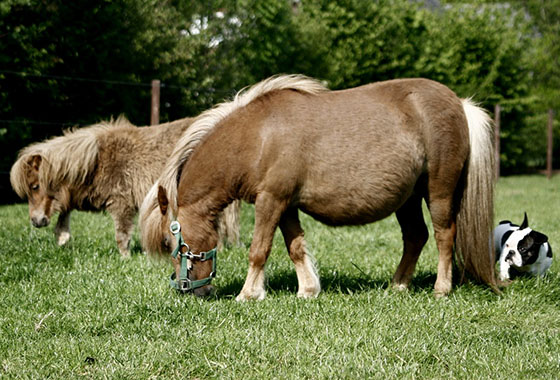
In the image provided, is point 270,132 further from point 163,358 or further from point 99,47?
point 99,47

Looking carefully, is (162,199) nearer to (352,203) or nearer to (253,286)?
Result: (253,286)

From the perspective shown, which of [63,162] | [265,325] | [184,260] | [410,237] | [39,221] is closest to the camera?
[265,325]

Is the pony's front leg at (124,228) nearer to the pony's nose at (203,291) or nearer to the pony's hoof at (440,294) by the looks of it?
the pony's nose at (203,291)

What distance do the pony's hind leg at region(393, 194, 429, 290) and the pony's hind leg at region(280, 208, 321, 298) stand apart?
846mm

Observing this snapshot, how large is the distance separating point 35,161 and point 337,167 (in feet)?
13.8

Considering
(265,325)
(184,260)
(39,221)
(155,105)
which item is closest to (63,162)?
(39,221)

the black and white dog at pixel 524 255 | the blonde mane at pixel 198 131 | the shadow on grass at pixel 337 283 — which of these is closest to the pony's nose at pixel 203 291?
the shadow on grass at pixel 337 283

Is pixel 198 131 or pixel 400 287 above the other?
pixel 198 131

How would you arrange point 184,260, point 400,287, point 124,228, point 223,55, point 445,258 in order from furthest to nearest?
point 223,55, point 124,228, point 400,287, point 445,258, point 184,260

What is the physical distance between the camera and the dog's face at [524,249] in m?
6.04

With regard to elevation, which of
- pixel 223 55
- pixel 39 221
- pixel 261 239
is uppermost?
pixel 223 55

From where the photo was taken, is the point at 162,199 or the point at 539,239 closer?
the point at 162,199

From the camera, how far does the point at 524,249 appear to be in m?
6.06

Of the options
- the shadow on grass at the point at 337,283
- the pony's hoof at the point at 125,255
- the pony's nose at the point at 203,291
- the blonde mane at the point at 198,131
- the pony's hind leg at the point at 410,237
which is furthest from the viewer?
the pony's hoof at the point at 125,255
